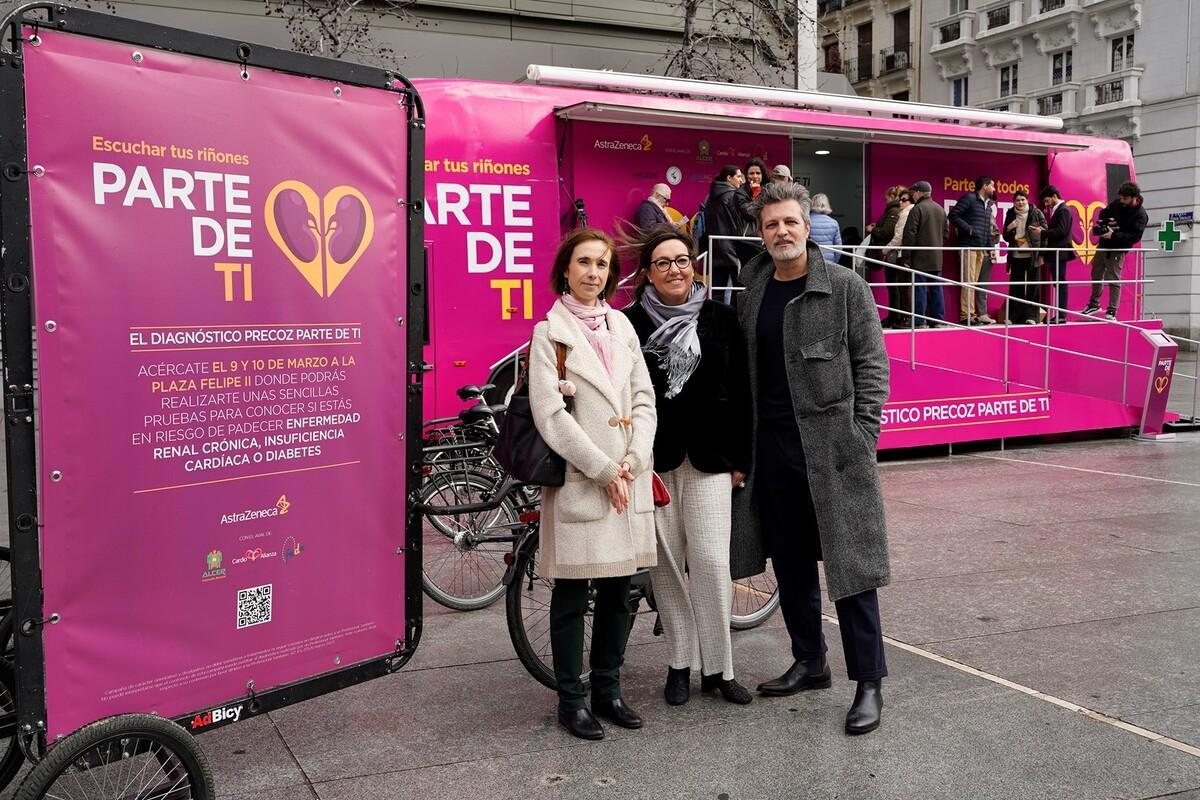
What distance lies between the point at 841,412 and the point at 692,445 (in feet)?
1.94

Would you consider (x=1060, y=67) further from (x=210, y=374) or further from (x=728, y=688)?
(x=210, y=374)

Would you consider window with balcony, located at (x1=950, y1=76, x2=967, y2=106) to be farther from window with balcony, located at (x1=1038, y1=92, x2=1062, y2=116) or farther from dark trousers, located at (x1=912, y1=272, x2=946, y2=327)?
dark trousers, located at (x1=912, y1=272, x2=946, y2=327)

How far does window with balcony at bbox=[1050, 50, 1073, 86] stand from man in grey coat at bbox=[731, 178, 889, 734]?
3255 cm

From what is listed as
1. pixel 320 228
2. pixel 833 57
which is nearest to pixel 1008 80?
pixel 833 57

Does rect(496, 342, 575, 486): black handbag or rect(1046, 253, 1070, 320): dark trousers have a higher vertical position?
rect(1046, 253, 1070, 320): dark trousers

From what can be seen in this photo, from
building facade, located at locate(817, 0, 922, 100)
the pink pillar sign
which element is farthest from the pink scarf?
building facade, located at locate(817, 0, 922, 100)

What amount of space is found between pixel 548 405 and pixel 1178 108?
99.4ft

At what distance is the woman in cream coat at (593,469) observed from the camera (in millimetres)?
4039

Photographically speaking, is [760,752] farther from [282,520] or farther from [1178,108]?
[1178,108]

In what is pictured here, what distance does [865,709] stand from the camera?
4242 mm

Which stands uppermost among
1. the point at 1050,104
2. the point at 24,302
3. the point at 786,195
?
the point at 1050,104

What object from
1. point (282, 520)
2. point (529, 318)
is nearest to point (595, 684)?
point (282, 520)

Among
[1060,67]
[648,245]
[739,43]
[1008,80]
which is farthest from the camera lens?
[1008,80]

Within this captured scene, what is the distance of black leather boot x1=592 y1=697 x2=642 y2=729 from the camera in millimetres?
4258
